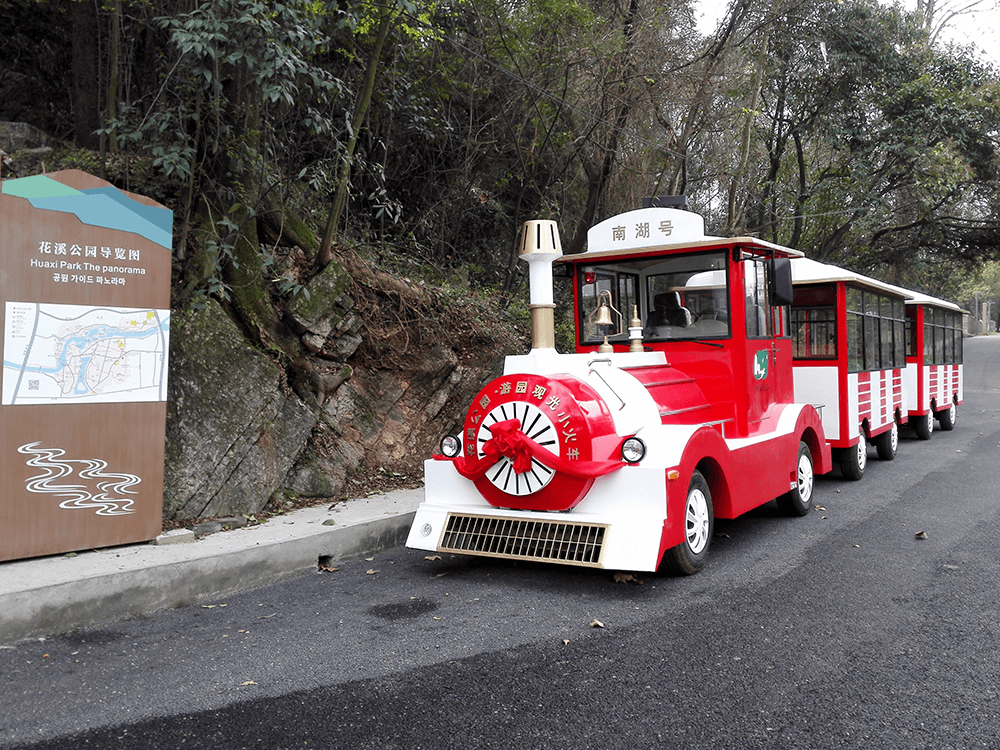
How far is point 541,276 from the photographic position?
5.30 metres

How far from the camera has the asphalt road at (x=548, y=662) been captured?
300 cm

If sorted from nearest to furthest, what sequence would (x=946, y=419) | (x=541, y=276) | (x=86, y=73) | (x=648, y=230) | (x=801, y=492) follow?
(x=541, y=276), (x=648, y=230), (x=801, y=492), (x=86, y=73), (x=946, y=419)

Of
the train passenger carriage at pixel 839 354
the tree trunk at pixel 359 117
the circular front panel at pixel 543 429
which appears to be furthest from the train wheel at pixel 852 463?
the tree trunk at pixel 359 117

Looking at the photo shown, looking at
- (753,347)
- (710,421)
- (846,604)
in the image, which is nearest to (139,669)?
(846,604)

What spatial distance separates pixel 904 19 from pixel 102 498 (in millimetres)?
19492

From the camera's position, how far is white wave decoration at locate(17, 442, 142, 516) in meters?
4.67

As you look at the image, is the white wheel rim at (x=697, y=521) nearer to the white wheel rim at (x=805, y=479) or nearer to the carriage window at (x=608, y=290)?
the carriage window at (x=608, y=290)

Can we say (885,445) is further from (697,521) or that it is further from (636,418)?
(636,418)

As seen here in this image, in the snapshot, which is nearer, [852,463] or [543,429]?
[543,429]

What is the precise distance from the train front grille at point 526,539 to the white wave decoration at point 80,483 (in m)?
2.13

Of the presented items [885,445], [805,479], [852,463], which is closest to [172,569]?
[805,479]

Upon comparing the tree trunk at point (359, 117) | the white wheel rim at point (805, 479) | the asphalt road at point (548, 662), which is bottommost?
the asphalt road at point (548, 662)

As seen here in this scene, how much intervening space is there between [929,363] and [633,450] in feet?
36.3

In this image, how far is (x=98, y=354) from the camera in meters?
4.96
